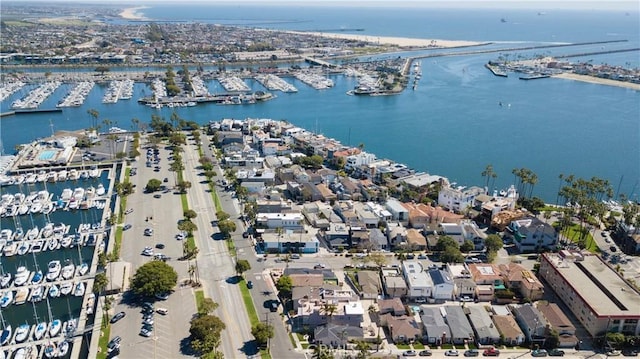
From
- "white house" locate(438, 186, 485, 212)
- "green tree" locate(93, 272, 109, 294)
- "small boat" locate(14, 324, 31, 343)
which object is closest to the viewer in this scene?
"small boat" locate(14, 324, 31, 343)

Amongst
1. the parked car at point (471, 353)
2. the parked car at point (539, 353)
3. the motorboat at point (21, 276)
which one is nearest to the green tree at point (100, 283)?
the motorboat at point (21, 276)

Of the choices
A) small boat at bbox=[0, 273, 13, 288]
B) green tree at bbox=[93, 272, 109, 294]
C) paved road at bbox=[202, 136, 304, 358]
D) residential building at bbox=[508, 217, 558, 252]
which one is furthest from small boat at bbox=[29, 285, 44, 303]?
residential building at bbox=[508, 217, 558, 252]

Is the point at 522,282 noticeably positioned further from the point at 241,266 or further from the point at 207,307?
the point at 207,307

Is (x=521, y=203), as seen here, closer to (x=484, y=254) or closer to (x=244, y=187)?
(x=484, y=254)

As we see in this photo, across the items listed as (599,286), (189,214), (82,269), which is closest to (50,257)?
(82,269)

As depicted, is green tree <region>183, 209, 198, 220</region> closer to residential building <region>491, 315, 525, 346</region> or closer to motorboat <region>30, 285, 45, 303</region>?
motorboat <region>30, 285, 45, 303</region>

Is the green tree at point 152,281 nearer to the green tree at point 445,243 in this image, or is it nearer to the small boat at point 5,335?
the small boat at point 5,335
